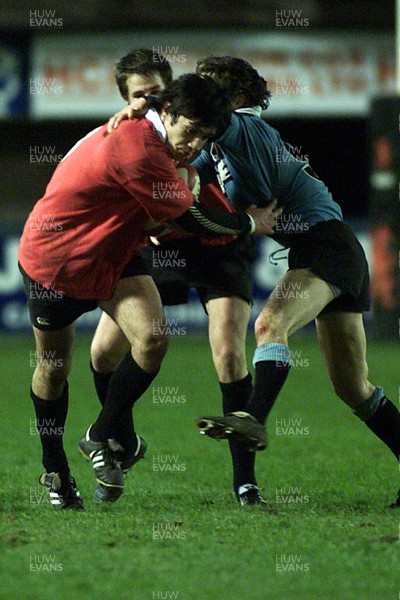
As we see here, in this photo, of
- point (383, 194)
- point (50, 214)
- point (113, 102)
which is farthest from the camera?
point (113, 102)

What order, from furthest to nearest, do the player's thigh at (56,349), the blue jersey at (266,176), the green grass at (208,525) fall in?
the player's thigh at (56,349), the blue jersey at (266,176), the green grass at (208,525)

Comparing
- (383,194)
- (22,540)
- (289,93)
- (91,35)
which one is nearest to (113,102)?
(91,35)

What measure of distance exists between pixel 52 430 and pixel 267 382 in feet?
3.61

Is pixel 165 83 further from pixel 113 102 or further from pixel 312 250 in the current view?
pixel 113 102

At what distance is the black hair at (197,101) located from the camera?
526cm

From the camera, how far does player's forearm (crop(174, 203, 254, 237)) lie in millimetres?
5523

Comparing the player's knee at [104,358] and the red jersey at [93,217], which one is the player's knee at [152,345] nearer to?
the red jersey at [93,217]

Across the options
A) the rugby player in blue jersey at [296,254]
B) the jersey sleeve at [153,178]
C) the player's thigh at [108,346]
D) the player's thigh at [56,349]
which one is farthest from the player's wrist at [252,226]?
the player's thigh at [108,346]

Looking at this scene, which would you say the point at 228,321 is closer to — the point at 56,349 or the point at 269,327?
the point at 269,327

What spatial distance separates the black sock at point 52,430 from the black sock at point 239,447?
78cm

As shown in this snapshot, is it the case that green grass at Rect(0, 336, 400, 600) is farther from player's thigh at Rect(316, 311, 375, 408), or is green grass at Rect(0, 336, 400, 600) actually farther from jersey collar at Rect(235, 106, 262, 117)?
jersey collar at Rect(235, 106, 262, 117)

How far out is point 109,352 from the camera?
643 cm

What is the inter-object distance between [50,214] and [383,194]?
9.89 meters

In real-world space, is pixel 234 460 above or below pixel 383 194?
above
